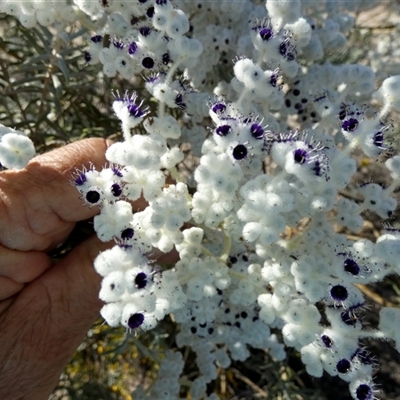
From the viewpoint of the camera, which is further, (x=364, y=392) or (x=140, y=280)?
(x=364, y=392)

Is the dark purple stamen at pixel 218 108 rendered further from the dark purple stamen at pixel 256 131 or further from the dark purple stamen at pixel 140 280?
the dark purple stamen at pixel 140 280

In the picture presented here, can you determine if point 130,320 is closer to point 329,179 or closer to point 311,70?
point 329,179

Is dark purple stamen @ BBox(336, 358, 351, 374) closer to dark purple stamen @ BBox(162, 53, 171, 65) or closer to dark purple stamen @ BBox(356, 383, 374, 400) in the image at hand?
dark purple stamen @ BBox(356, 383, 374, 400)

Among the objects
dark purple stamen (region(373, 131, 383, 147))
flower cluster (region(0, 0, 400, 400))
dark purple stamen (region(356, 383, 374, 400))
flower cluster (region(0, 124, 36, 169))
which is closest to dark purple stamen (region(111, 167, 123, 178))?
flower cluster (region(0, 0, 400, 400))

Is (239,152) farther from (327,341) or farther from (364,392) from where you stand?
(364,392)

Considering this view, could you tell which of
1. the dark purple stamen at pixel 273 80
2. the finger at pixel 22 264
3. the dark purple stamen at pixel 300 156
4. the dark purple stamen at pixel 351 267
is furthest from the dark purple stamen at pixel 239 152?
the finger at pixel 22 264

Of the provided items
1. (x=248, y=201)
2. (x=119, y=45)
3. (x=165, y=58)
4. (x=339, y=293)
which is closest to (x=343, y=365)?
(x=339, y=293)

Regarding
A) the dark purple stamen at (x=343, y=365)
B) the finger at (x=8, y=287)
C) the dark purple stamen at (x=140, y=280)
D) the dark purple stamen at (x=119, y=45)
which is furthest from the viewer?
the finger at (x=8, y=287)

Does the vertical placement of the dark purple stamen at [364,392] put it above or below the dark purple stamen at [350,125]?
below
